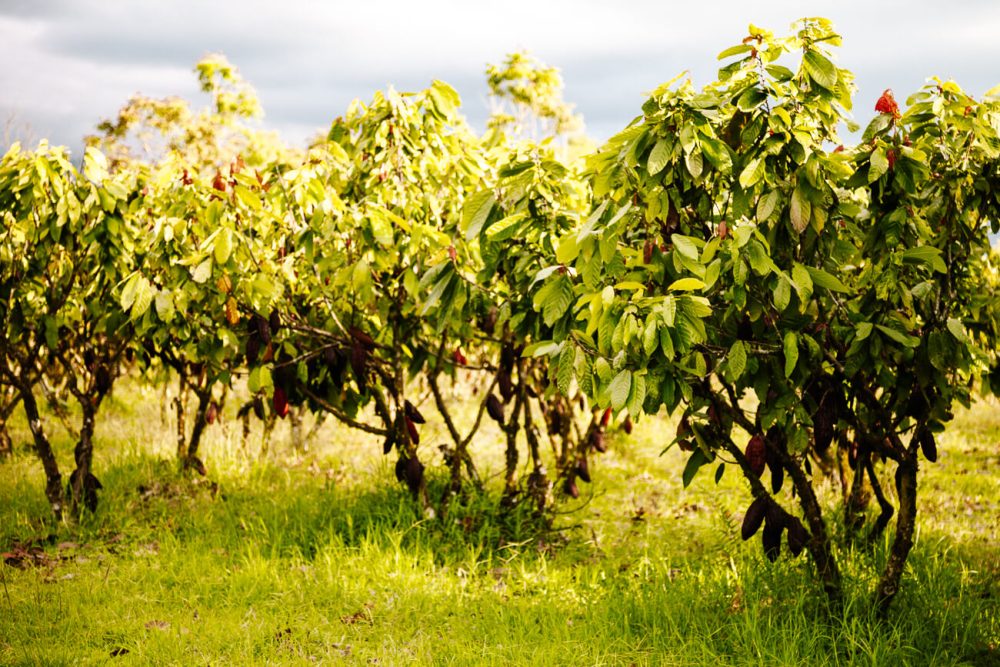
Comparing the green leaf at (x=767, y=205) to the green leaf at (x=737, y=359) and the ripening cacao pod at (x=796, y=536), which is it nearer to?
the green leaf at (x=737, y=359)

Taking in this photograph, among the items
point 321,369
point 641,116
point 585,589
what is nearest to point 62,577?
point 321,369

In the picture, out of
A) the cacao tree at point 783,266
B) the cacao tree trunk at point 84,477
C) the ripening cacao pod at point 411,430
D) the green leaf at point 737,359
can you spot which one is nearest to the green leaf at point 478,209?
the cacao tree at point 783,266

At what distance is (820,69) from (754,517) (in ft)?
5.56

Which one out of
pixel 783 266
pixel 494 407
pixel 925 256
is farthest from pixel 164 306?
pixel 925 256

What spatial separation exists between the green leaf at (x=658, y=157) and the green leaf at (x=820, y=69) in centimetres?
57

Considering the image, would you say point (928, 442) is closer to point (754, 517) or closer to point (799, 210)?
point (754, 517)

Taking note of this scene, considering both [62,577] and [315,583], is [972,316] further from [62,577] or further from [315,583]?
[62,577]

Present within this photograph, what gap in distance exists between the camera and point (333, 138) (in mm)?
4363

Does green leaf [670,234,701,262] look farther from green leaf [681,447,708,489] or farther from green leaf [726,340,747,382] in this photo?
green leaf [681,447,708,489]

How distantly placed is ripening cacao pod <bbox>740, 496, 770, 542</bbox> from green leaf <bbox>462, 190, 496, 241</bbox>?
157 cm

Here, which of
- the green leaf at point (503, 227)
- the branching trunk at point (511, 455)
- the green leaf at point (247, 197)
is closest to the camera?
the green leaf at point (503, 227)

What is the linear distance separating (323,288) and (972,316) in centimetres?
313

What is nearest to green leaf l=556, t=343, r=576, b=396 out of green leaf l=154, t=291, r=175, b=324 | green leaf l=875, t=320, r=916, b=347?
green leaf l=875, t=320, r=916, b=347

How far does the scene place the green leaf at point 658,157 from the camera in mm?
2475
